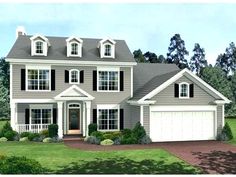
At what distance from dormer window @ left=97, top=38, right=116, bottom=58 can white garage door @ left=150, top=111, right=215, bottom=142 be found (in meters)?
7.11

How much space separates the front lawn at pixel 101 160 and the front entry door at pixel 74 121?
5.84 metres

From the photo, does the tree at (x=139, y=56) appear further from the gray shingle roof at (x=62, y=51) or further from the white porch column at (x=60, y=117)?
the white porch column at (x=60, y=117)

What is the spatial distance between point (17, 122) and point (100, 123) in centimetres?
700

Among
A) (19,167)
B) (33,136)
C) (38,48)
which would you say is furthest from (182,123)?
(19,167)

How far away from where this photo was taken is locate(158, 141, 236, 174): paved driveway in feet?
54.9

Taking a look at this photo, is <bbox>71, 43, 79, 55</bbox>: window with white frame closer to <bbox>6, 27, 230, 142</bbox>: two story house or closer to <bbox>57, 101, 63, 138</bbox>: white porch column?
<bbox>6, 27, 230, 142</bbox>: two story house

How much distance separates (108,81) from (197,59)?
60181mm

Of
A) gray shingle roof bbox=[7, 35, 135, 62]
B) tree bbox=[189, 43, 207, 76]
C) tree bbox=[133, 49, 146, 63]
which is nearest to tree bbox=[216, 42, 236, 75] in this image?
tree bbox=[189, 43, 207, 76]

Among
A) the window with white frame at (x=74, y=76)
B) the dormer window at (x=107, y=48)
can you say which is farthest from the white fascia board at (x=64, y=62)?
the dormer window at (x=107, y=48)

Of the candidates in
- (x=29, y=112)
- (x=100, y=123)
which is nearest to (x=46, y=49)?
(x=29, y=112)

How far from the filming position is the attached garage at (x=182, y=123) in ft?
87.0

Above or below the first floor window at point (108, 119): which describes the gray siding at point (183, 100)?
above

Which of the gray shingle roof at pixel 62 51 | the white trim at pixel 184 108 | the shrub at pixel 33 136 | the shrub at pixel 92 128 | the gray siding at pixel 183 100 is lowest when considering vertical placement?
the shrub at pixel 33 136

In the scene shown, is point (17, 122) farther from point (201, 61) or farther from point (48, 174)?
point (201, 61)
